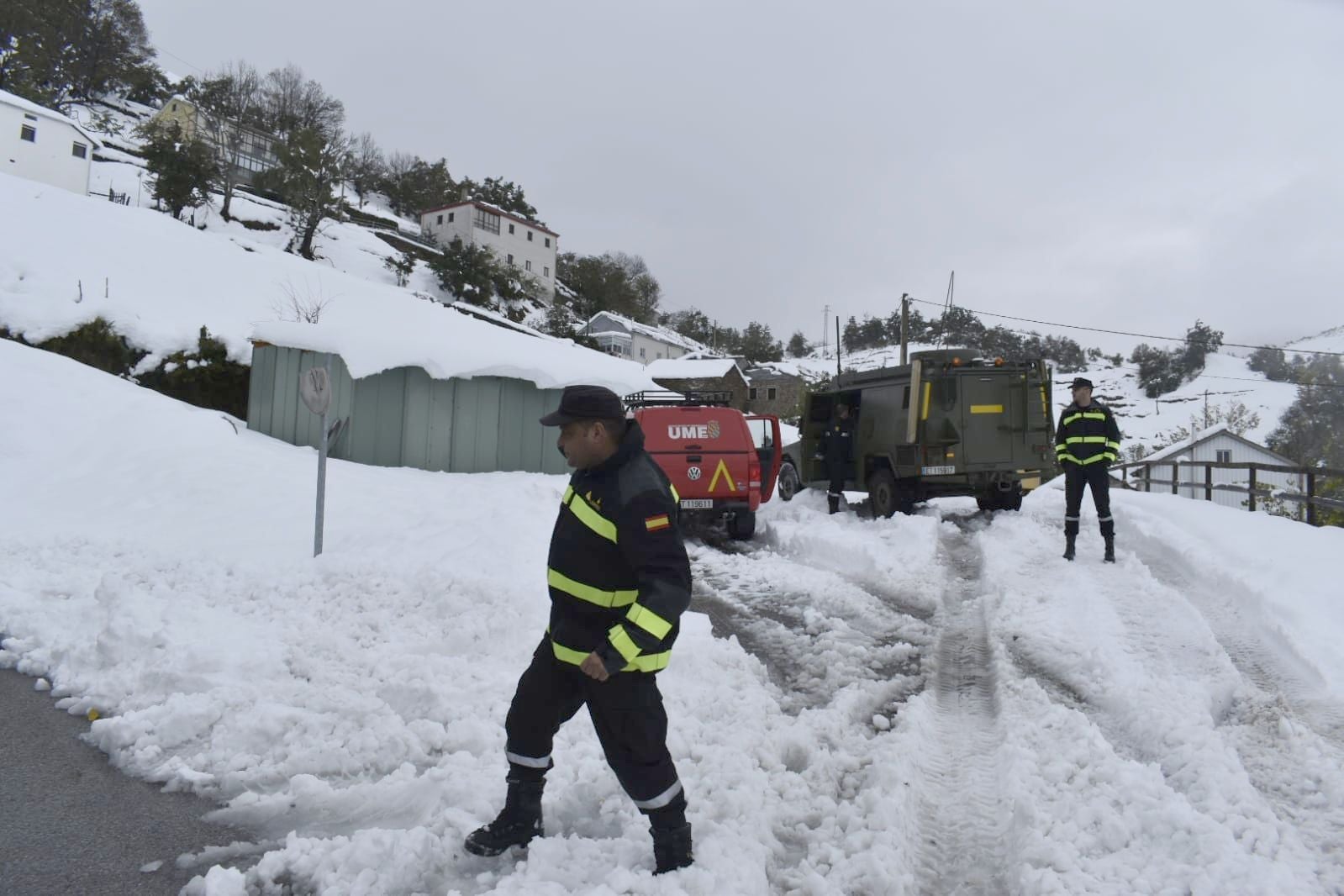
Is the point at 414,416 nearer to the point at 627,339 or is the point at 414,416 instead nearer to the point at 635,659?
the point at 635,659

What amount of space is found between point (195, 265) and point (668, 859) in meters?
32.8

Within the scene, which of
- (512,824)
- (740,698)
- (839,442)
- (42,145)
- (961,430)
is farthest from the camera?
(42,145)

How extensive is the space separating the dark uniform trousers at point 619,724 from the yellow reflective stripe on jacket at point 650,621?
0.24 metres

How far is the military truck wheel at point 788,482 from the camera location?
50.5 feet

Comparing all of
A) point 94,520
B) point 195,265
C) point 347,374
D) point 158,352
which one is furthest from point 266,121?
point 94,520

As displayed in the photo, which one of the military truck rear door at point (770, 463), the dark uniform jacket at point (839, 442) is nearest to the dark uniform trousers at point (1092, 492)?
the military truck rear door at point (770, 463)

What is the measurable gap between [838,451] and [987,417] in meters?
2.35

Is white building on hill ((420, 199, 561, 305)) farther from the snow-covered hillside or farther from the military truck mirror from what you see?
the military truck mirror

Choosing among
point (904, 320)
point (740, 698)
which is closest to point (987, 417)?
point (740, 698)

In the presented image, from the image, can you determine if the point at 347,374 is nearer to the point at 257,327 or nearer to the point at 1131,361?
the point at 257,327

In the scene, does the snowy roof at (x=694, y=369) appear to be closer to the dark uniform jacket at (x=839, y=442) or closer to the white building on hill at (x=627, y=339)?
the white building on hill at (x=627, y=339)

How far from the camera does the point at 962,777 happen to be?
150 inches

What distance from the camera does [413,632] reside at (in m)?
5.52

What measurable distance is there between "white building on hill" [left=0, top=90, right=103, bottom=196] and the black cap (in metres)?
50.9
